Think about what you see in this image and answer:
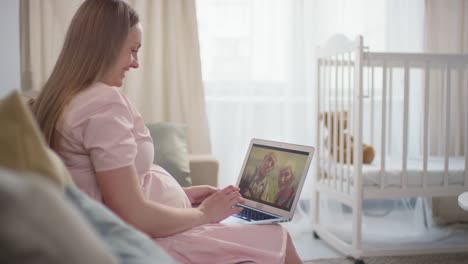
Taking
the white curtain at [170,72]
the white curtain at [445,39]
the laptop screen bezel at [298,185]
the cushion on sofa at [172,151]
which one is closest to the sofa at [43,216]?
the laptop screen bezel at [298,185]

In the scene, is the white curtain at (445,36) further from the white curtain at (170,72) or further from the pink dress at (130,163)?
the pink dress at (130,163)


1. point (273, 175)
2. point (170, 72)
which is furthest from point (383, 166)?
point (170, 72)

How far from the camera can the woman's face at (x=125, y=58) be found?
1.05 metres

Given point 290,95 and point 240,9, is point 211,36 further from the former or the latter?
point 290,95

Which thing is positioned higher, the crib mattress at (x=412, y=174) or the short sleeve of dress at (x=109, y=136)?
the short sleeve of dress at (x=109, y=136)

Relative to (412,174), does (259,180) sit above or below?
above

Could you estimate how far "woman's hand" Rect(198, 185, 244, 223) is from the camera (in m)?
1.08

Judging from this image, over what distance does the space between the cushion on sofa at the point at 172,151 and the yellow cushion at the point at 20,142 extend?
168 centimetres

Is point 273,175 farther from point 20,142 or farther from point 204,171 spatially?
point 204,171

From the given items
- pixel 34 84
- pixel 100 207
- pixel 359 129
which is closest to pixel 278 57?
pixel 359 129

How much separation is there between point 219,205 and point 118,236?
468mm

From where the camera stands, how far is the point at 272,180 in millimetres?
1312

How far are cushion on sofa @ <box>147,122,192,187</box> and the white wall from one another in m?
0.95

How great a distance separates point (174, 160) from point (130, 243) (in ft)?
5.41
